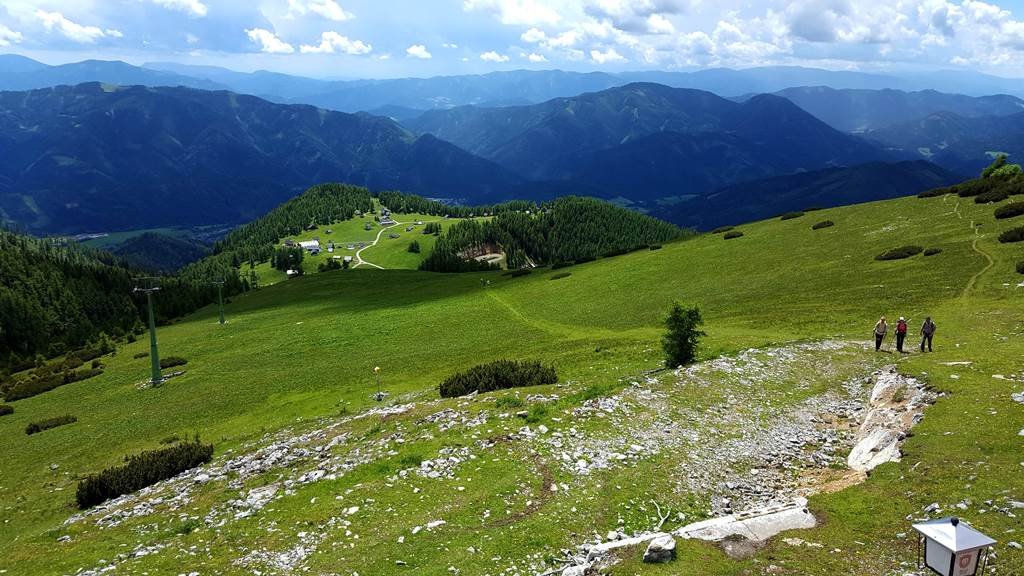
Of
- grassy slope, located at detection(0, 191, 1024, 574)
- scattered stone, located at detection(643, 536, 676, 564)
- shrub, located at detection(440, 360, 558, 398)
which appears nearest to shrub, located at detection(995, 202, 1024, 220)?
grassy slope, located at detection(0, 191, 1024, 574)

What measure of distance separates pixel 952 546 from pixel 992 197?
249 ft

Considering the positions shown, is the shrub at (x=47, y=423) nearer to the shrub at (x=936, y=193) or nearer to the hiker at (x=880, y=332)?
the hiker at (x=880, y=332)

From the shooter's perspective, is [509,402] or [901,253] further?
[901,253]

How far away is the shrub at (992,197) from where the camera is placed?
213 ft

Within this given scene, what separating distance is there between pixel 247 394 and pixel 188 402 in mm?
5226

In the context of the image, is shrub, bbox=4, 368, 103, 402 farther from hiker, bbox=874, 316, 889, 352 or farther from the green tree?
hiker, bbox=874, 316, 889, 352

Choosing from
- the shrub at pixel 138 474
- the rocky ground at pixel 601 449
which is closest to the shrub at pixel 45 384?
the shrub at pixel 138 474

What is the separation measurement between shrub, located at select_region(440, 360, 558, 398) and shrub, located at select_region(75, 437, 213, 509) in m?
13.8

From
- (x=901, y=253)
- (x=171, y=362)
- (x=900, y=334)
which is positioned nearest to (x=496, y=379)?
(x=900, y=334)

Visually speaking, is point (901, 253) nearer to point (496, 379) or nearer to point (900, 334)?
point (900, 334)

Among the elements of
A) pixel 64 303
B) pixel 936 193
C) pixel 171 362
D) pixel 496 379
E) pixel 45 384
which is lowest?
pixel 64 303

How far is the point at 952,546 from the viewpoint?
1065 cm

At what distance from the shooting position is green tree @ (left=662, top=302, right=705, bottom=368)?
32.8 m

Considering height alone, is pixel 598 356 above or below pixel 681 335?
below
